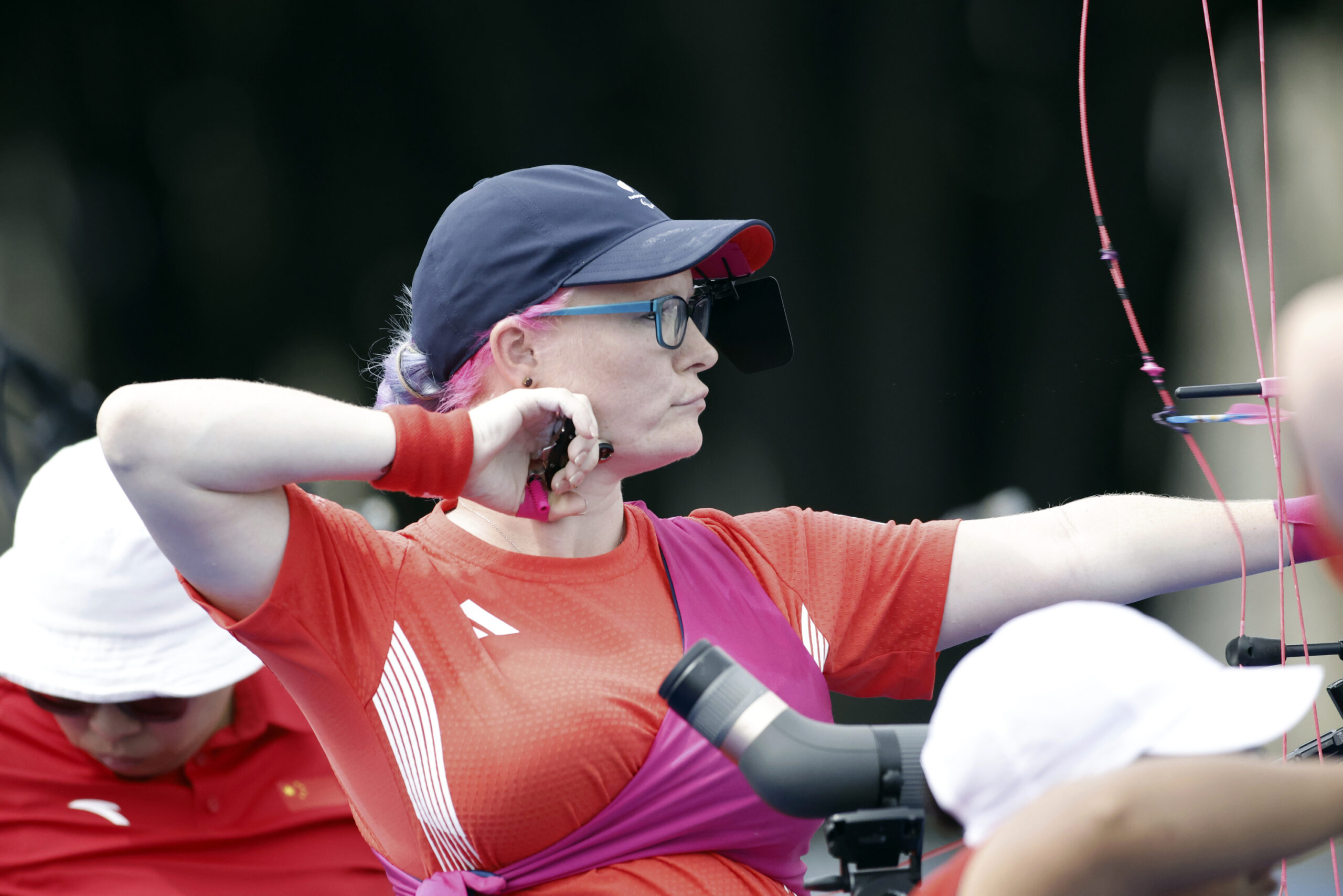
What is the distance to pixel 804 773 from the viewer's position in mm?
828

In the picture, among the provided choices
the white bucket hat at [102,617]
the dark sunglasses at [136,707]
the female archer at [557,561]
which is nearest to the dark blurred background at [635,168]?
the white bucket hat at [102,617]

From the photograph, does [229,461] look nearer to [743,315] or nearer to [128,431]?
[128,431]

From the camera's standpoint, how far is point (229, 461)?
1061 millimetres

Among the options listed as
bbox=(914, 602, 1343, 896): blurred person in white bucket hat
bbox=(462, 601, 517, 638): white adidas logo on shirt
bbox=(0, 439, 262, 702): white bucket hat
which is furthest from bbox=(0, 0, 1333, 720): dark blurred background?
bbox=(914, 602, 1343, 896): blurred person in white bucket hat

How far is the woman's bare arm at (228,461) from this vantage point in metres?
1.05

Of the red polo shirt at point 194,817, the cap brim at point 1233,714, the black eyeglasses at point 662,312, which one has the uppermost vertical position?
the black eyeglasses at point 662,312

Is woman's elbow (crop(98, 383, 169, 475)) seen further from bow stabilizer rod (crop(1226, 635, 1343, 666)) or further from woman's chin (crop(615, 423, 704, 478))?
bow stabilizer rod (crop(1226, 635, 1343, 666))

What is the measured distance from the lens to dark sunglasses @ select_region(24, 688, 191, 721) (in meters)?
1.62

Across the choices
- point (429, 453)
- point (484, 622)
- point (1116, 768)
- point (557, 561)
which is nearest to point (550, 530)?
point (557, 561)

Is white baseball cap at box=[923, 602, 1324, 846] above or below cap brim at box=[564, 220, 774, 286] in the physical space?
below

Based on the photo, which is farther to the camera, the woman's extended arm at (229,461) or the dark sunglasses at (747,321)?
the dark sunglasses at (747,321)

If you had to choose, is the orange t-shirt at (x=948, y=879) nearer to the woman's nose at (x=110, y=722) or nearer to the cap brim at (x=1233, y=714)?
the cap brim at (x=1233, y=714)

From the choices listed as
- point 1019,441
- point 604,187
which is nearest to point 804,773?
point 604,187

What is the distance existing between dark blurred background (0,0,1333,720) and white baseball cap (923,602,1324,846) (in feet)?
6.94
